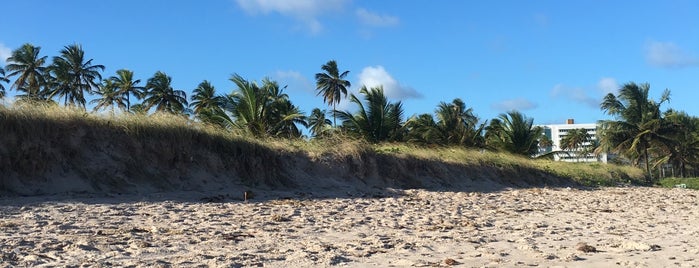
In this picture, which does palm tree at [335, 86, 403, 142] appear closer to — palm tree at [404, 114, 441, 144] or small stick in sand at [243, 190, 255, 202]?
palm tree at [404, 114, 441, 144]

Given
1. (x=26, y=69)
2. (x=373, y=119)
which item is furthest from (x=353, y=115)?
(x=26, y=69)

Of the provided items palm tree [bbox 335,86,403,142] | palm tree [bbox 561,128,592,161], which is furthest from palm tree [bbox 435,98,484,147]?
palm tree [bbox 561,128,592,161]

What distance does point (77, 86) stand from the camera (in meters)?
45.7

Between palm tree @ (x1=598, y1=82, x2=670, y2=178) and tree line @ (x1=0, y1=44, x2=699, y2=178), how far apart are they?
0.06 m

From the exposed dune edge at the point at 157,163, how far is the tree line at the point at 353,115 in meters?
0.96

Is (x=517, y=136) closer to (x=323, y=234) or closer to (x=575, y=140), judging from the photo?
(x=323, y=234)

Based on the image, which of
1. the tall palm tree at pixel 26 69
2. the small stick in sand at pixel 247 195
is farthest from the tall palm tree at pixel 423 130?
the tall palm tree at pixel 26 69

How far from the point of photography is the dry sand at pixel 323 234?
495cm

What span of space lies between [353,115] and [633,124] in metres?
24.1

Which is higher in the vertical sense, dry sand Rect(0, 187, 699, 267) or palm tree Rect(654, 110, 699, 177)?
palm tree Rect(654, 110, 699, 177)

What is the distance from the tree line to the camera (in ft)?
63.0

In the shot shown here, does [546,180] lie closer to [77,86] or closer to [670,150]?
[670,150]

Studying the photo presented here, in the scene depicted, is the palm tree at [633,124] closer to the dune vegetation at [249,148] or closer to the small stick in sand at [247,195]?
the dune vegetation at [249,148]

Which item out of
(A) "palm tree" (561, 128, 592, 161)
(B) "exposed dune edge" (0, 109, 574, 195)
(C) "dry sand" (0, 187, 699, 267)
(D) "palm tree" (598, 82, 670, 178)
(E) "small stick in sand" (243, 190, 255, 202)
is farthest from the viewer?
(A) "palm tree" (561, 128, 592, 161)
